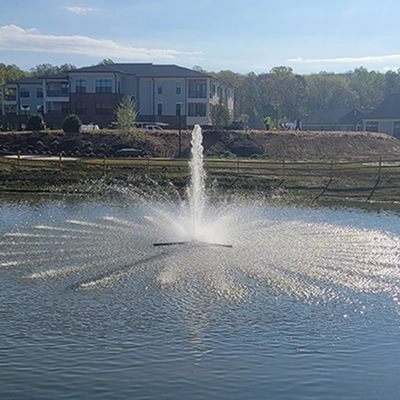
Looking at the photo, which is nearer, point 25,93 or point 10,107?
point 25,93

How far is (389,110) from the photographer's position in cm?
8069

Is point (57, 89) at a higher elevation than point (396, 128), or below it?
higher

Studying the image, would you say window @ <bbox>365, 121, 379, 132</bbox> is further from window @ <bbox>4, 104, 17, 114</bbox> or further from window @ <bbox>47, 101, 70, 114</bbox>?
window @ <bbox>4, 104, 17, 114</bbox>

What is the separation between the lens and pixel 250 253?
1759 cm

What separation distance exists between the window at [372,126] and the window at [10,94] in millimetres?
46236

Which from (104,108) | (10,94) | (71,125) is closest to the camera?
(71,125)

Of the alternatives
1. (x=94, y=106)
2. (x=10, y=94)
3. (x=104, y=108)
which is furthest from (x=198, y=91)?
(x=10, y=94)

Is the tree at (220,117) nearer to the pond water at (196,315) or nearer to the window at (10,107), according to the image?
the window at (10,107)

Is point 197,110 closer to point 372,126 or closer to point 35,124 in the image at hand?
point 35,124

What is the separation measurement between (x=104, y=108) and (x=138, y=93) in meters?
4.54

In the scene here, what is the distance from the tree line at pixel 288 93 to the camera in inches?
4351

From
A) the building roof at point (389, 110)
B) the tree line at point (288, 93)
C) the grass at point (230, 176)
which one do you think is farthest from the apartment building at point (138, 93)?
the tree line at point (288, 93)

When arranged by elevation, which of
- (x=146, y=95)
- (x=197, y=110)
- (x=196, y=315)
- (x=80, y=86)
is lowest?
(x=196, y=315)

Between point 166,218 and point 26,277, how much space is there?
9.63 m
